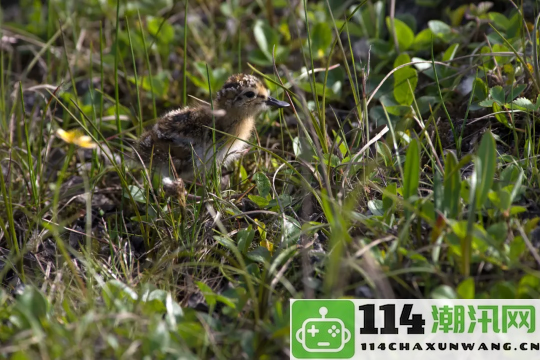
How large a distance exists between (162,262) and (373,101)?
1695mm

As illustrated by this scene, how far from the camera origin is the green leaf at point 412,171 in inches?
90.7

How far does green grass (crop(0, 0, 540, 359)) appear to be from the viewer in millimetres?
2090

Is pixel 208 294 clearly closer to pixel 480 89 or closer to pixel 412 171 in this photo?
pixel 412 171

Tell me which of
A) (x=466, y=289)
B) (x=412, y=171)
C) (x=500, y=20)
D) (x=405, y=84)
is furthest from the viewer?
(x=500, y=20)

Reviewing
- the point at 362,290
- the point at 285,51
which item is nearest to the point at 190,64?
the point at 285,51

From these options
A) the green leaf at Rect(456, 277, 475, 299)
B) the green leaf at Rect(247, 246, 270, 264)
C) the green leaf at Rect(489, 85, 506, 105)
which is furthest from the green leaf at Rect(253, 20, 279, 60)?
the green leaf at Rect(456, 277, 475, 299)

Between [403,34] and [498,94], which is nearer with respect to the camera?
[498,94]

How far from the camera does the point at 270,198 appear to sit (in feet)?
9.34

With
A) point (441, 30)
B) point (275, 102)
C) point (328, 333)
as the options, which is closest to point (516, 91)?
point (441, 30)

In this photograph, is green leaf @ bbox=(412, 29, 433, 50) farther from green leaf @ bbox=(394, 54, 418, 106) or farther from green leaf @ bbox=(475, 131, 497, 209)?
green leaf @ bbox=(475, 131, 497, 209)

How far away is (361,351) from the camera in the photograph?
2.12 metres

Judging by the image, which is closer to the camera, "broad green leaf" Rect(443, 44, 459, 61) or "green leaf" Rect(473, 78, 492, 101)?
"green leaf" Rect(473, 78, 492, 101)

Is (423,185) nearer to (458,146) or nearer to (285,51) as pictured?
(458,146)

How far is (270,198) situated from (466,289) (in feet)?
3.52
